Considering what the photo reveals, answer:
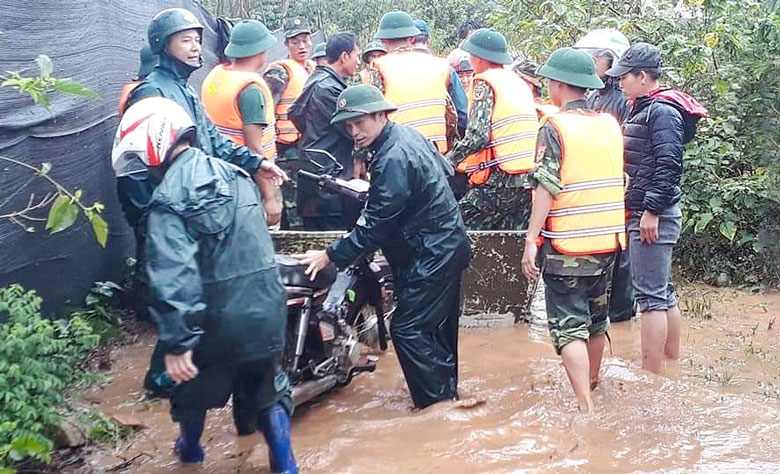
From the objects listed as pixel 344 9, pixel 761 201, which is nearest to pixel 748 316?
pixel 761 201

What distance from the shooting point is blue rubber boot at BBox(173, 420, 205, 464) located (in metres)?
3.69

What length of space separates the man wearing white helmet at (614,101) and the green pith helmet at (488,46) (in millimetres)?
592

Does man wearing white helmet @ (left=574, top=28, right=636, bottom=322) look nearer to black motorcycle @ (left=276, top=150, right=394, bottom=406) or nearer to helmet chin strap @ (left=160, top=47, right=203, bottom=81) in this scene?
black motorcycle @ (left=276, top=150, right=394, bottom=406)

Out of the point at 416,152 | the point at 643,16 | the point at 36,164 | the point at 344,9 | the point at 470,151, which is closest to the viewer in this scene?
the point at 416,152

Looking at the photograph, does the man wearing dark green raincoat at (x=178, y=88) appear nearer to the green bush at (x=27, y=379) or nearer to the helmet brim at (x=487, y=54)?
the green bush at (x=27, y=379)

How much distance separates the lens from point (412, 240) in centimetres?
434

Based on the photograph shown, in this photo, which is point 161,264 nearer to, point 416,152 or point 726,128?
point 416,152

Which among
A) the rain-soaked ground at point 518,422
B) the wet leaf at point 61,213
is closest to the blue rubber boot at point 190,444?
the rain-soaked ground at point 518,422

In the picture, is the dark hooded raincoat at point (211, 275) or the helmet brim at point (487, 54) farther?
the helmet brim at point (487, 54)

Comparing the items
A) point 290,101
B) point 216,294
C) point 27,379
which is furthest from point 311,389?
point 290,101

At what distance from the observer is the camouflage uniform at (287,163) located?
6.43 meters

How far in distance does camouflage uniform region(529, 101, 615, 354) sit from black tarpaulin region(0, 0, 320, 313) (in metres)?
2.75

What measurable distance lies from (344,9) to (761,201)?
11.7 m

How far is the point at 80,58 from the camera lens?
530 centimetres
